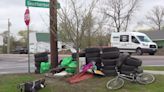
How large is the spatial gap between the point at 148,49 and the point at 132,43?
79.6 inches

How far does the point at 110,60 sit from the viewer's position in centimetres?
1209

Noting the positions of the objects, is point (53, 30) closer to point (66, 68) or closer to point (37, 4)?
point (66, 68)

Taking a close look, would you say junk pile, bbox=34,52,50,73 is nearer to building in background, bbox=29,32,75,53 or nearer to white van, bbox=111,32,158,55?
white van, bbox=111,32,158,55

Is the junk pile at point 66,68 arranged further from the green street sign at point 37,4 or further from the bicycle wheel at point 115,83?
the green street sign at point 37,4

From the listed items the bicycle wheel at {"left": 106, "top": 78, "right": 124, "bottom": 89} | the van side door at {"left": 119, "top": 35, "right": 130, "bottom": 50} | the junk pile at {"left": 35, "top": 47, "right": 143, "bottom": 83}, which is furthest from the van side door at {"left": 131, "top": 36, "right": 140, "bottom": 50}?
the bicycle wheel at {"left": 106, "top": 78, "right": 124, "bottom": 89}

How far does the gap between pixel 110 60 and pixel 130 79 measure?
4.03ft

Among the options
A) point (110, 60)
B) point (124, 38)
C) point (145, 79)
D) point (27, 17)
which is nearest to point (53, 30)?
point (27, 17)

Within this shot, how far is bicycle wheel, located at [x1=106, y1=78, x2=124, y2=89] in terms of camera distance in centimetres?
1067

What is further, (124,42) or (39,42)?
(39,42)

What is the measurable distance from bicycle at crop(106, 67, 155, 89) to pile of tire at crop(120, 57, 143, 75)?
19cm

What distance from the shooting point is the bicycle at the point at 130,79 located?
1074 centimetres

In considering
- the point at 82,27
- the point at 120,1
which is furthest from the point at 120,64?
the point at 120,1

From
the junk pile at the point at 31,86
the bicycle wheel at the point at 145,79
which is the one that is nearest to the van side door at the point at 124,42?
the bicycle wheel at the point at 145,79

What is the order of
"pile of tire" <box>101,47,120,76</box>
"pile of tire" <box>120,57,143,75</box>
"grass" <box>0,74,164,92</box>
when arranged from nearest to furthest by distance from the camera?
"grass" <box>0,74,164,92</box> < "pile of tire" <box>120,57,143,75</box> < "pile of tire" <box>101,47,120,76</box>
